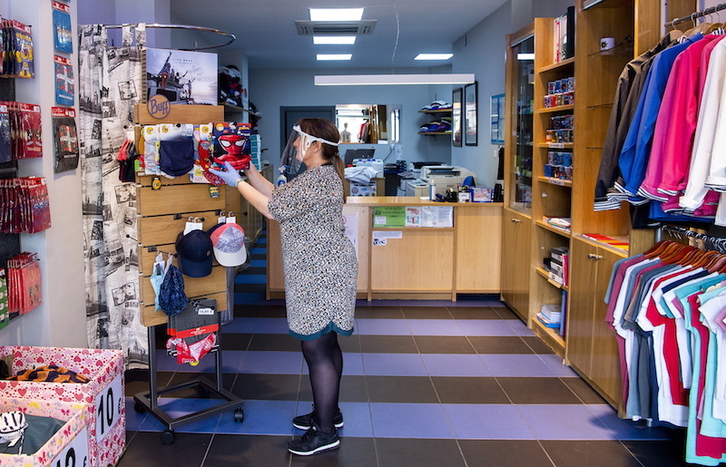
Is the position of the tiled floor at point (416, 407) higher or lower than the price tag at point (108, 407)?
lower

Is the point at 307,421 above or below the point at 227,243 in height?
below

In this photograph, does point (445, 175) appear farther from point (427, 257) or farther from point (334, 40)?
point (334, 40)

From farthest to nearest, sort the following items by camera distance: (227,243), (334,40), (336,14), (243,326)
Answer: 1. (334,40)
2. (336,14)
3. (243,326)
4. (227,243)

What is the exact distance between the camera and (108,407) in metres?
2.79

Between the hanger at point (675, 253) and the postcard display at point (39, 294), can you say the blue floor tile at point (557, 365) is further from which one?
the postcard display at point (39, 294)

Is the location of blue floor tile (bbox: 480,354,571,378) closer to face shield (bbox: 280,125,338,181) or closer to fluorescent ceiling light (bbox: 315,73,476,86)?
face shield (bbox: 280,125,338,181)

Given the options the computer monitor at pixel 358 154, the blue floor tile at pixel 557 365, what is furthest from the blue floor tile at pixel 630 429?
the computer monitor at pixel 358 154

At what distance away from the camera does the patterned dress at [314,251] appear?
2840 millimetres

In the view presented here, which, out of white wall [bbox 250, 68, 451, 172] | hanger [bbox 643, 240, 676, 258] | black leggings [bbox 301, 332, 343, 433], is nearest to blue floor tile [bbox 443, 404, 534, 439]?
black leggings [bbox 301, 332, 343, 433]

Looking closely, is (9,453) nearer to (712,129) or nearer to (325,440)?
(325,440)

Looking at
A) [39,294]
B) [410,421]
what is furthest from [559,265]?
[39,294]

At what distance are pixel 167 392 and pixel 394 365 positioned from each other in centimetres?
144

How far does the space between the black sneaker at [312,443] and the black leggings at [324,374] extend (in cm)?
3

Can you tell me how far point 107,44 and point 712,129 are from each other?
3.15 meters
